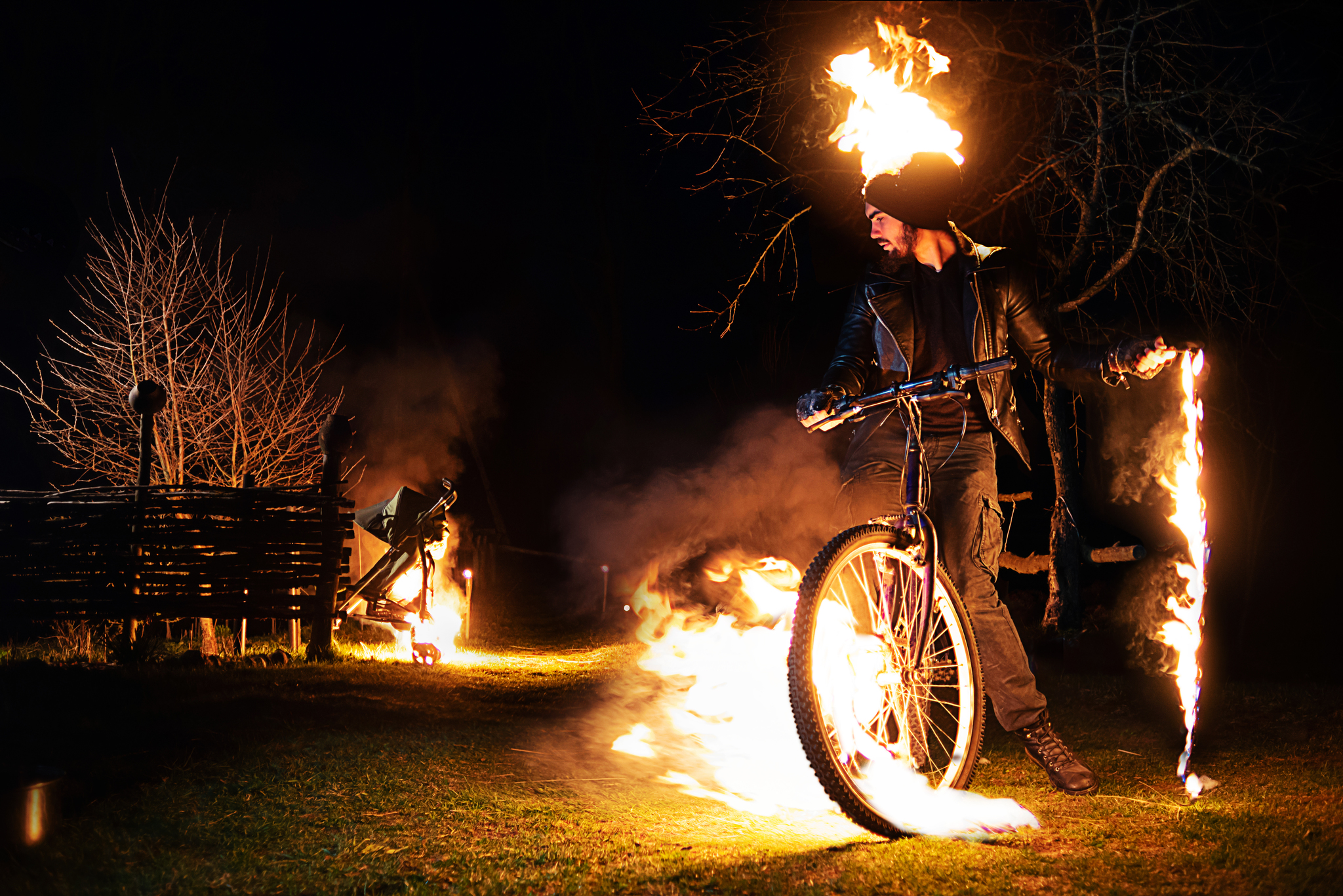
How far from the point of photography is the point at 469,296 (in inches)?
840

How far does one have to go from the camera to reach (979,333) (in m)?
3.56

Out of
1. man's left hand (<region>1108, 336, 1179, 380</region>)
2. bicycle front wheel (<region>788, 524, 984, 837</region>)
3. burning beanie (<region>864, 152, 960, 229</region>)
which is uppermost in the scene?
burning beanie (<region>864, 152, 960, 229</region>)

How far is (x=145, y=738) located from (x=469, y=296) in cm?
1790

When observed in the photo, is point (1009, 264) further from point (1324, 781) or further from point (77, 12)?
point (77, 12)

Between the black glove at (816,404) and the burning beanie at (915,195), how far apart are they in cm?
83

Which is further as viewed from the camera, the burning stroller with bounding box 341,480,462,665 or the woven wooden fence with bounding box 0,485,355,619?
the burning stroller with bounding box 341,480,462,665

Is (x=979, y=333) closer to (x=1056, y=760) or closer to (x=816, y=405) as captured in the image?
(x=816, y=405)

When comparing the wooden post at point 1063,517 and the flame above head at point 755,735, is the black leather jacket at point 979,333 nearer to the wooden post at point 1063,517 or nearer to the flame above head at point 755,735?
the flame above head at point 755,735

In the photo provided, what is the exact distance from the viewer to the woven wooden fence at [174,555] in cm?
826

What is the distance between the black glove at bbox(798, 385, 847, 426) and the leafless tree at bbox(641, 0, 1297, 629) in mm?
3089

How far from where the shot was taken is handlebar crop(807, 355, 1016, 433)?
314cm

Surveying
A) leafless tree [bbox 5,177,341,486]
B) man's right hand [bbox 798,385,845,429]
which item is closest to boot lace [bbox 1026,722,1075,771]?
man's right hand [bbox 798,385,845,429]

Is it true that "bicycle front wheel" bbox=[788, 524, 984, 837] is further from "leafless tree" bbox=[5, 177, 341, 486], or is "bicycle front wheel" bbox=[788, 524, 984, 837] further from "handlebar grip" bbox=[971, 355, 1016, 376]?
"leafless tree" bbox=[5, 177, 341, 486]

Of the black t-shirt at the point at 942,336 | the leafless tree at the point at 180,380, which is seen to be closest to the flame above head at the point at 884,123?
the black t-shirt at the point at 942,336
